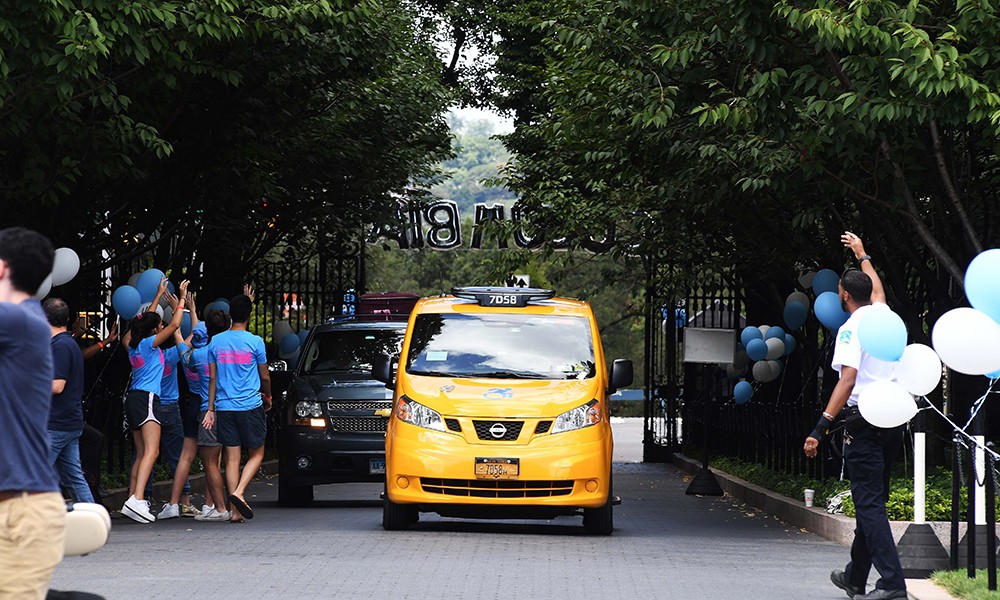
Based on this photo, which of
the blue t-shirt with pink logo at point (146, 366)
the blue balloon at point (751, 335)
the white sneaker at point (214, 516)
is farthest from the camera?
the blue balloon at point (751, 335)

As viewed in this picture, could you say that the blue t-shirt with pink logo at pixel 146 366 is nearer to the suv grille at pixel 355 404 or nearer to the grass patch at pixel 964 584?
the suv grille at pixel 355 404

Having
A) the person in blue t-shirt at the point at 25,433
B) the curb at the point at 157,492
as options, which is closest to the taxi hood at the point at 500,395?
the curb at the point at 157,492

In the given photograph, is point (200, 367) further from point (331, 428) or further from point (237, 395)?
point (331, 428)

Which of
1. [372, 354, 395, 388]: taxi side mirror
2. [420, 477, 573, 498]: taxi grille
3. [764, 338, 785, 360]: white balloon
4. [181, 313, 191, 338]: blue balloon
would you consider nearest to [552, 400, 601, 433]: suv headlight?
[420, 477, 573, 498]: taxi grille

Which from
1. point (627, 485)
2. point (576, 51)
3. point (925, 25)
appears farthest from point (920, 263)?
point (627, 485)

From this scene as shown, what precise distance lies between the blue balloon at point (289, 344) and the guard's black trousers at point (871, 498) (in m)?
18.9

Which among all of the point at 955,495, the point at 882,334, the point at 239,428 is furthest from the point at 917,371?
the point at 239,428

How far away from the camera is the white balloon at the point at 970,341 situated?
30.8 ft

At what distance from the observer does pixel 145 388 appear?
49.6ft

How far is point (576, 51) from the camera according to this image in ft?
65.9

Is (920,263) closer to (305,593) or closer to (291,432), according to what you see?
(291,432)

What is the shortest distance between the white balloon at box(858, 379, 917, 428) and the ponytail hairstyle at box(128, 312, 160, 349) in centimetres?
748

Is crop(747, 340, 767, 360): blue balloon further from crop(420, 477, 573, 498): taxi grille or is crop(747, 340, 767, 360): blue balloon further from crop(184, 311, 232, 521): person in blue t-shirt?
crop(420, 477, 573, 498): taxi grille

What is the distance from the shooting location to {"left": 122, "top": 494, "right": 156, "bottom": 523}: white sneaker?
15.1 m
